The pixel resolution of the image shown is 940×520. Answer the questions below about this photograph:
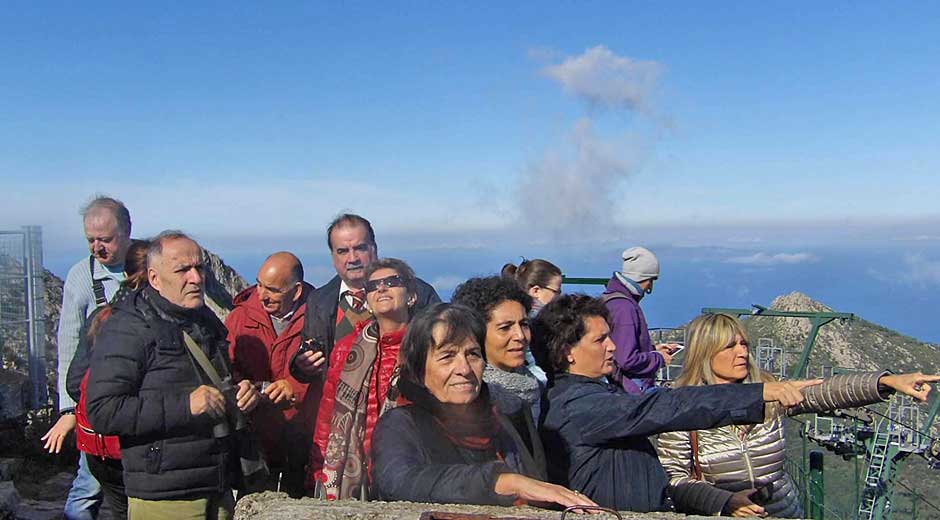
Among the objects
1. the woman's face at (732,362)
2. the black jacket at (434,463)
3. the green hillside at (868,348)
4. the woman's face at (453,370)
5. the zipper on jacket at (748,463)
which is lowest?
the green hillside at (868,348)

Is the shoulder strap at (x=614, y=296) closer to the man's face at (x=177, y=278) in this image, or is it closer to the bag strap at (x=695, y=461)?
the bag strap at (x=695, y=461)

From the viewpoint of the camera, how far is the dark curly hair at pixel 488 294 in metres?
3.32

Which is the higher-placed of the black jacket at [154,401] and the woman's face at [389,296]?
the woman's face at [389,296]

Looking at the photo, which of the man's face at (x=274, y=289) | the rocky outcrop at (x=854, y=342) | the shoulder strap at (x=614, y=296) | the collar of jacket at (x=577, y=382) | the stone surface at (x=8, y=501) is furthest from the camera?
the rocky outcrop at (x=854, y=342)

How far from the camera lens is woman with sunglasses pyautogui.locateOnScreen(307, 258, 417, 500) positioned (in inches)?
132

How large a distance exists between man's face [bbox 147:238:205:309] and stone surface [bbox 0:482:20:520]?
313cm

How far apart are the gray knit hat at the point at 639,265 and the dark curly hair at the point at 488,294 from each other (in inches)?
89.1

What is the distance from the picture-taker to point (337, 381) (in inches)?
136

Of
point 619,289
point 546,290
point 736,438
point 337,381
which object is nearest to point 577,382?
point 736,438

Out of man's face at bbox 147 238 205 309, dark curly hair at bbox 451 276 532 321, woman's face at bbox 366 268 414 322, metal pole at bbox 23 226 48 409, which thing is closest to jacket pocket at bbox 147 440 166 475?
man's face at bbox 147 238 205 309

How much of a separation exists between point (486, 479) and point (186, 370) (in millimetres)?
1547

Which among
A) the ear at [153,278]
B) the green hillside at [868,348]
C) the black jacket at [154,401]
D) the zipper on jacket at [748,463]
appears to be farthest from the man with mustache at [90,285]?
the green hillside at [868,348]

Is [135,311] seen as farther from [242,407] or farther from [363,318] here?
[363,318]

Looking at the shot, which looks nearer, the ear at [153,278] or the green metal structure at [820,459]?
the ear at [153,278]
